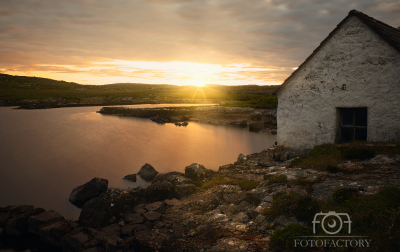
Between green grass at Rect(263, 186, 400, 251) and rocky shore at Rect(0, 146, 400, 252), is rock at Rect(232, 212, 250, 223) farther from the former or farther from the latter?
green grass at Rect(263, 186, 400, 251)

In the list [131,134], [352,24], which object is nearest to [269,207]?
[352,24]

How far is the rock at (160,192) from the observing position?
10.7 metres

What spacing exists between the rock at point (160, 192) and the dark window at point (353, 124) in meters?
9.28

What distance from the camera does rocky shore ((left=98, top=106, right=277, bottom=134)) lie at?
40.6 metres

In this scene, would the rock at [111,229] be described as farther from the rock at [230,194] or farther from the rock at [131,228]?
the rock at [230,194]

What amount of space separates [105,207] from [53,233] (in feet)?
6.11

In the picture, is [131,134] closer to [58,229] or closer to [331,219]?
[58,229]

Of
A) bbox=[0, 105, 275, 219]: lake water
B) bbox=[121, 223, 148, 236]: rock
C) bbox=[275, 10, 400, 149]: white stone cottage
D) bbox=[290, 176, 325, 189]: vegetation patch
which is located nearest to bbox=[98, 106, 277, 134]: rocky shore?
bbox=[0, 105, 275, 219]: lake water

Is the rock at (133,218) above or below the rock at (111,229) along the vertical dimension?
above

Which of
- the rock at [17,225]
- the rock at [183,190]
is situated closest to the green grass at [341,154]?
the rock at [183,190]

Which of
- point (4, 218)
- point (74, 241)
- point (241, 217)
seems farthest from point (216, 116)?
point (74, 241)

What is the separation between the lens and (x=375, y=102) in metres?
10.9

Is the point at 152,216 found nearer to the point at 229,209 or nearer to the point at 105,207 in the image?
the point at 105,207

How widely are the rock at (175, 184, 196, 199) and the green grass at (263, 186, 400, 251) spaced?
485 centimetres
